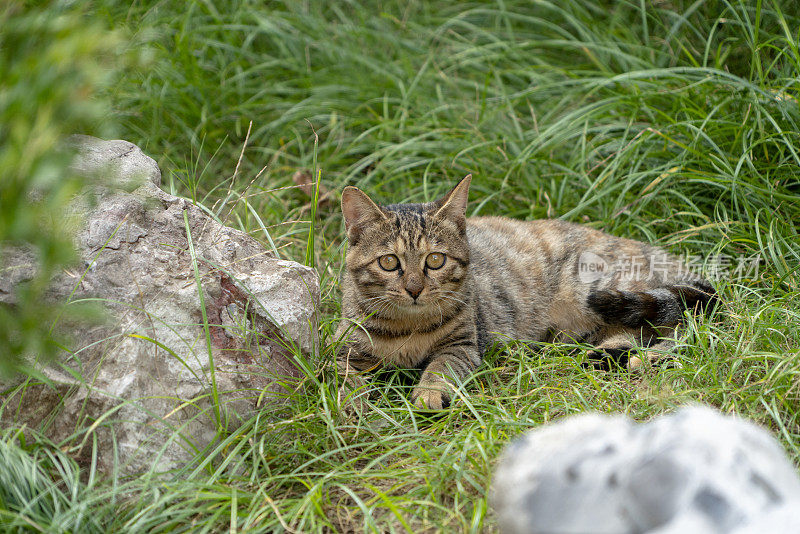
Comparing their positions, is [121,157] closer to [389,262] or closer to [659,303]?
[389,262]

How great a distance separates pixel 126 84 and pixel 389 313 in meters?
2.89

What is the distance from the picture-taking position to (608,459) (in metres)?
1.59

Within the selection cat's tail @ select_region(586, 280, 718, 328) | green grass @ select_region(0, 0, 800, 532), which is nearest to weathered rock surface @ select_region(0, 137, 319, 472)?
green grass @ select_region(0, 0, 800, 532)

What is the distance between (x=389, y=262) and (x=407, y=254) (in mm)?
95

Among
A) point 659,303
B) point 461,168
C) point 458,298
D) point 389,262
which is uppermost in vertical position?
point 389,262

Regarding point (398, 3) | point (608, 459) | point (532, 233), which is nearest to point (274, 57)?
point (398, 3)

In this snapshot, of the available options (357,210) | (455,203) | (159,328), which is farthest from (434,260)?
(159,328)

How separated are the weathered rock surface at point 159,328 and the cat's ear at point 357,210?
16.1 inches

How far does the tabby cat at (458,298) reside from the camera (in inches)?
132

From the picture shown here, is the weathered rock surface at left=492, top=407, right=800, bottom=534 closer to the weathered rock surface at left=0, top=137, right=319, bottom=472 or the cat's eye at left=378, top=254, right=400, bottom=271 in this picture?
the weathered rock surface at left=0, top=137, right=319, bottom=472

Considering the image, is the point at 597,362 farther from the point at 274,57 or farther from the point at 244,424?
the point at 274,57

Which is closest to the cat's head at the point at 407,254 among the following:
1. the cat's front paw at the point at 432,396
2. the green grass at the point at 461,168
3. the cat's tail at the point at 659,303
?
the green grass at the point at 461,168

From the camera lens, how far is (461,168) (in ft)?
15.6

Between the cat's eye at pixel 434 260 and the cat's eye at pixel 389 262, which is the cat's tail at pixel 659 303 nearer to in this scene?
the cat's eye at pixel 434 260
